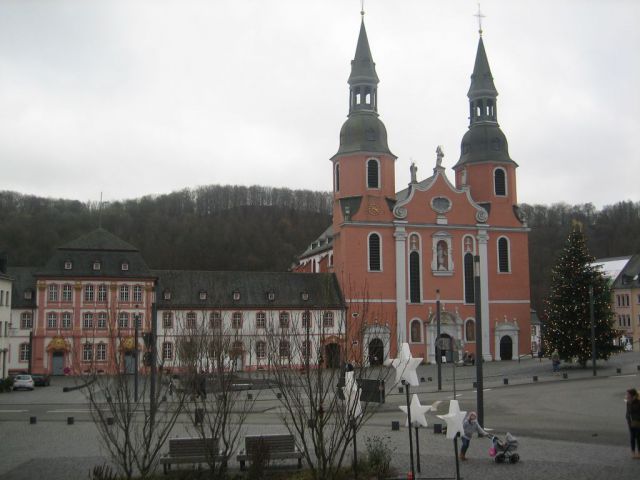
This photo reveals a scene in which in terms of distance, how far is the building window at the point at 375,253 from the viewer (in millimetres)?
59562

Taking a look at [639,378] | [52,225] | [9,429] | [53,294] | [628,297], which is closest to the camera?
[9,429]

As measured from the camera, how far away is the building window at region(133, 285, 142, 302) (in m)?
57.1

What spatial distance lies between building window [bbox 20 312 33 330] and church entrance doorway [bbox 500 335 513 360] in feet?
124

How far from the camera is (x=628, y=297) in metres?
81.4

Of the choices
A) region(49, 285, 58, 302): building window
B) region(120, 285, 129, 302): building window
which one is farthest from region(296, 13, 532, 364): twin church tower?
region(49, 285, 58, 302): building window

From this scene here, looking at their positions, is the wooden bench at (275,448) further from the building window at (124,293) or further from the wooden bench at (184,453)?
the building window at (124,293)

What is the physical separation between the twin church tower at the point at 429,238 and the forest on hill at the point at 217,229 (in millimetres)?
33881

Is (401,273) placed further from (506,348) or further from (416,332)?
(506,348)

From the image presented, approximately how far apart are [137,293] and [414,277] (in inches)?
880

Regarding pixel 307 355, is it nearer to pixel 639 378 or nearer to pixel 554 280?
pixel 639 378

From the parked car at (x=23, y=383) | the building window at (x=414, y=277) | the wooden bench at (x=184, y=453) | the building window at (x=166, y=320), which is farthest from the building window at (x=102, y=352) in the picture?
the wooden bench at (x=184, y=453)

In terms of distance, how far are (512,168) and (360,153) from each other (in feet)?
47.5

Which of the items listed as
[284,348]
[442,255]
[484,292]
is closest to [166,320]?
[442,255]

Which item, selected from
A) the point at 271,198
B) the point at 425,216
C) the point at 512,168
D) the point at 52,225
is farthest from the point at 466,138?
the point at 271,198
